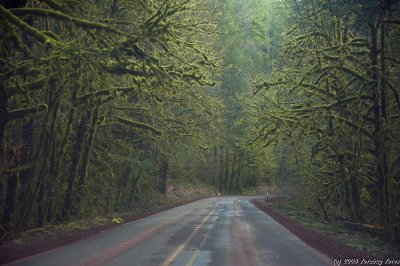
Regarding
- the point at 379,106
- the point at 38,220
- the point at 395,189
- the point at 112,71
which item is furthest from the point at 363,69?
the point at 38,220

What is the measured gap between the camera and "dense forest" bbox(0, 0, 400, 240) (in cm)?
1158

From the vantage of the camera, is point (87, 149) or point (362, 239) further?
point (87, 149)

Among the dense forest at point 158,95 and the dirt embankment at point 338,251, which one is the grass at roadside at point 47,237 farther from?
the dirt embankment at point 338,251

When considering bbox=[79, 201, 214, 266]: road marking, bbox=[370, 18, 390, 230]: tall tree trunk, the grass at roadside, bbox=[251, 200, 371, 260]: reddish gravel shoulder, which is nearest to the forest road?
bbox=[79, 201, 214, 266]: road marking

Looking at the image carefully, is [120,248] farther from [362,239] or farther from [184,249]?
[362,239]

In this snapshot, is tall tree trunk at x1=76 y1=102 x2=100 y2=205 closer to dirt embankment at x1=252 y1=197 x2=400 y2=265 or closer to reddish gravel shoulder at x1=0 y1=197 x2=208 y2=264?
reddish gravel shoulder at x1=0 y1=197 x2=208 y2=264

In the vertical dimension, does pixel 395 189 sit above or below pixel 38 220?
above

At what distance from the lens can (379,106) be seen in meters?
15.7

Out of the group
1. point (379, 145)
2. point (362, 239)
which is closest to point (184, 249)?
point (362, 239)

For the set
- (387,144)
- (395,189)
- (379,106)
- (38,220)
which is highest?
(379,106)

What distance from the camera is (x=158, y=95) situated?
18953mm

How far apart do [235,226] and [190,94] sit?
700 cm

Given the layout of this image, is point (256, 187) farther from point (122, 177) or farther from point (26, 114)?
point (26, 114)

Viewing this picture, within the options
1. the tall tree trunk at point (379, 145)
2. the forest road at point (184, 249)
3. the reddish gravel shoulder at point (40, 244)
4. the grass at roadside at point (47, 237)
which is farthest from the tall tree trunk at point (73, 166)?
the tall tree trunk at point (379, 145)
